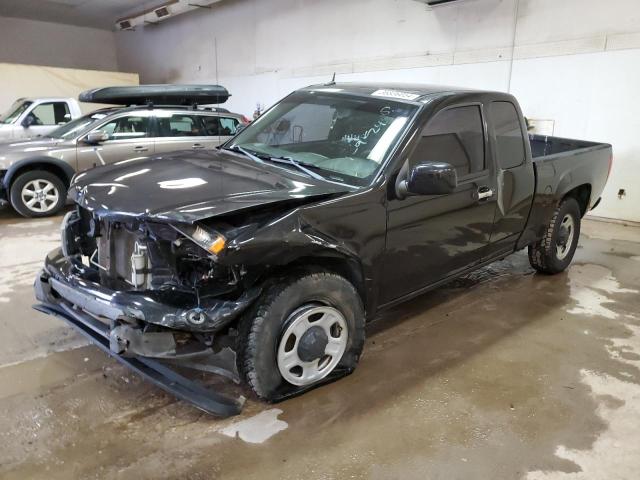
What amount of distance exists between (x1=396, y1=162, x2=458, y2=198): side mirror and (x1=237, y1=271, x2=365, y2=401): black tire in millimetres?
671

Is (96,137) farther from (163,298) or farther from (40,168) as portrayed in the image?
(163,298)

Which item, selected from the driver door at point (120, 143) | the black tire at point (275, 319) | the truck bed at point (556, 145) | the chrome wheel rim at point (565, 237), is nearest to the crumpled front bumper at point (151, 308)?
the black tire at point (275, 319)

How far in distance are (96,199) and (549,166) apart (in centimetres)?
359

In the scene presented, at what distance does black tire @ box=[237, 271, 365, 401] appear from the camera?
2461 millimetres

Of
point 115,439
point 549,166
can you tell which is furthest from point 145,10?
point 115,439

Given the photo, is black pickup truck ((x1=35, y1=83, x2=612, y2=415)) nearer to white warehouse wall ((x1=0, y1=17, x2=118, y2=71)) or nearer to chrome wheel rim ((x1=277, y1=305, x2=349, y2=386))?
chrome wheel rim ((x1=277, y1=305, x2=349, y2=386))

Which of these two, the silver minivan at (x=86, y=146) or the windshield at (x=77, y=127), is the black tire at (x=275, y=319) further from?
the windshield at (x=77, y=127)

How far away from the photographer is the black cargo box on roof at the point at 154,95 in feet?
24.6

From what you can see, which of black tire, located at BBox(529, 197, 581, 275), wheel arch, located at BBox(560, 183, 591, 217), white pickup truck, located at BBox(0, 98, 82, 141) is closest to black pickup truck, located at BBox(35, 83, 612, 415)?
black tire, located at BBox(529, 197, 581, 275)

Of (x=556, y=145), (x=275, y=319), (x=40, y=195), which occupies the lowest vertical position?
(x=40, y=195)

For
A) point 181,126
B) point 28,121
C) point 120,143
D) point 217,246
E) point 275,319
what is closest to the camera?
point 217,246

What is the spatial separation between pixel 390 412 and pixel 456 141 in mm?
1834

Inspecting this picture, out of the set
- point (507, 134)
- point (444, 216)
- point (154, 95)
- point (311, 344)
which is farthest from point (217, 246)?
point (154, 95)

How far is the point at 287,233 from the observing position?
2.42 m
